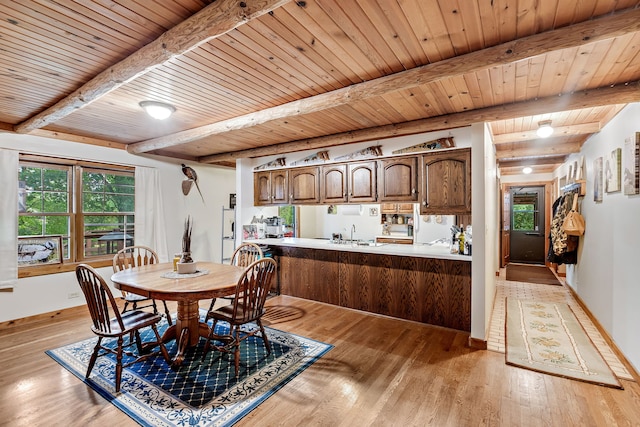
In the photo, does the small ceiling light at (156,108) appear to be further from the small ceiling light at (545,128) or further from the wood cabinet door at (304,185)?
the small ceiling light at (545,128)

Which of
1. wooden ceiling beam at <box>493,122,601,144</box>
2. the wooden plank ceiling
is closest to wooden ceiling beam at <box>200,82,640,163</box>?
the wooden plank ceiling

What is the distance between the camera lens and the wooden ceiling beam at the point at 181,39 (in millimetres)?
1470

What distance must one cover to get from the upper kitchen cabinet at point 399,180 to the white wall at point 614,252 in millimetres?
1874

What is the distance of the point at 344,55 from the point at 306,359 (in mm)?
2492

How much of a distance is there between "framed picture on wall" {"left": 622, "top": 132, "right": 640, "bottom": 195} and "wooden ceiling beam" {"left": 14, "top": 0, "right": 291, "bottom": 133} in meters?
2.88

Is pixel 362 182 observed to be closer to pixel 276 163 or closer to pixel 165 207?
pixel 276 163

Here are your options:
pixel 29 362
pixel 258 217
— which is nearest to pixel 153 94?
pixel 29 362

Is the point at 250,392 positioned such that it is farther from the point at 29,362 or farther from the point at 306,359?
the point at 29,362

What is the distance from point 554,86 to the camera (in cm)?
246

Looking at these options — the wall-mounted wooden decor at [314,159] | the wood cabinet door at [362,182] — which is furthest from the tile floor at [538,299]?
the wall-mounted wooden decor at [314,159]

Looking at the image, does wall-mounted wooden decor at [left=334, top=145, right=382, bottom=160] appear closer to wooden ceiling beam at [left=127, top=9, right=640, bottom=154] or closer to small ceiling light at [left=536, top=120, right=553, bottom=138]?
wooden ceiling beam at [left=127, top=9, right=640, bottom=154]

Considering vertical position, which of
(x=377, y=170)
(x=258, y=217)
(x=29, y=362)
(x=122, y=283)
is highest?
(x=377, y=170)

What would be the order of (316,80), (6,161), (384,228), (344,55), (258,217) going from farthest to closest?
(384,228), (258,217), (6,161), (316,80), (344,55)

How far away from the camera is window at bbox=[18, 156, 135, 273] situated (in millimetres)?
3855
